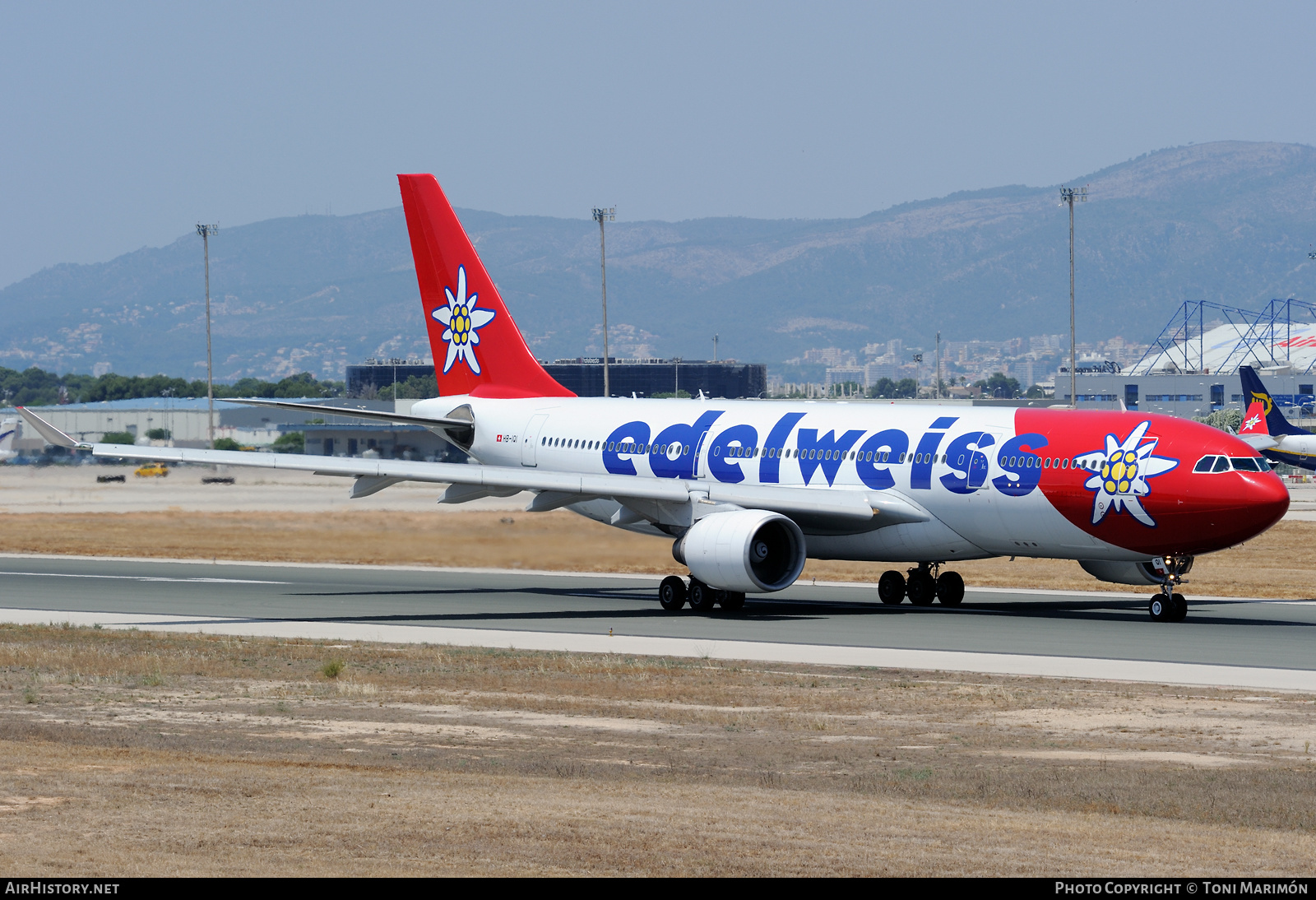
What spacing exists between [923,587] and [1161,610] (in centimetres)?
593

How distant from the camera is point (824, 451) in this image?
127ft

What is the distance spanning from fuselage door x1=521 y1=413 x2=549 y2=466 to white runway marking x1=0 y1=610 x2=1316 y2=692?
10.0 metres

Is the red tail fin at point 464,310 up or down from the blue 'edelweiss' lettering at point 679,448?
up

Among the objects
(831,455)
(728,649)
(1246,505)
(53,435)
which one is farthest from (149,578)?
(1246,505)

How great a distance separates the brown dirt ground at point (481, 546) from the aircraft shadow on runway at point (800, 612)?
4.23 feet

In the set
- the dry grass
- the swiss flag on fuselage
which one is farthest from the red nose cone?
the swiss flag on fuselage

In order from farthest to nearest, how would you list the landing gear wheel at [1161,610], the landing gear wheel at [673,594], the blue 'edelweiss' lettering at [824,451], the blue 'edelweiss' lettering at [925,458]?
the landing gear wheel at [673,594] → the blue 'edelweiss' lettering at [824,451] → the blue 'edelweiss' lettering at [925,458] → the landing gear wheel at [1161,610]

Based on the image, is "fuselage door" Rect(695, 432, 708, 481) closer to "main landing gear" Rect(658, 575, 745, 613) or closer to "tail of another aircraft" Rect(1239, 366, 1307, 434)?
"main landing gear" Rect(658, 575, 745, 613)

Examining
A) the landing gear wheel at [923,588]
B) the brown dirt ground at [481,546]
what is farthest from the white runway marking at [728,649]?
the landing gear wheel at [923,588]

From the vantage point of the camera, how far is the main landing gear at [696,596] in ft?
125

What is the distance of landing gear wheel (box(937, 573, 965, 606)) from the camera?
39.7 m

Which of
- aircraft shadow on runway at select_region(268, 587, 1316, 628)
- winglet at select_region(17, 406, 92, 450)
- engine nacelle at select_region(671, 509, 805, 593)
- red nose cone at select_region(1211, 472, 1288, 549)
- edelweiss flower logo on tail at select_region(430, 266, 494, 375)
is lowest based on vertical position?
aircraft shadow on runway at select_region(268, 587, 1316, 628)

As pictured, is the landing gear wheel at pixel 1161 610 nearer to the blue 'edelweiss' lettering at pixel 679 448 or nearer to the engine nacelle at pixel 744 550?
the engine nacelle at pixel 744 550
